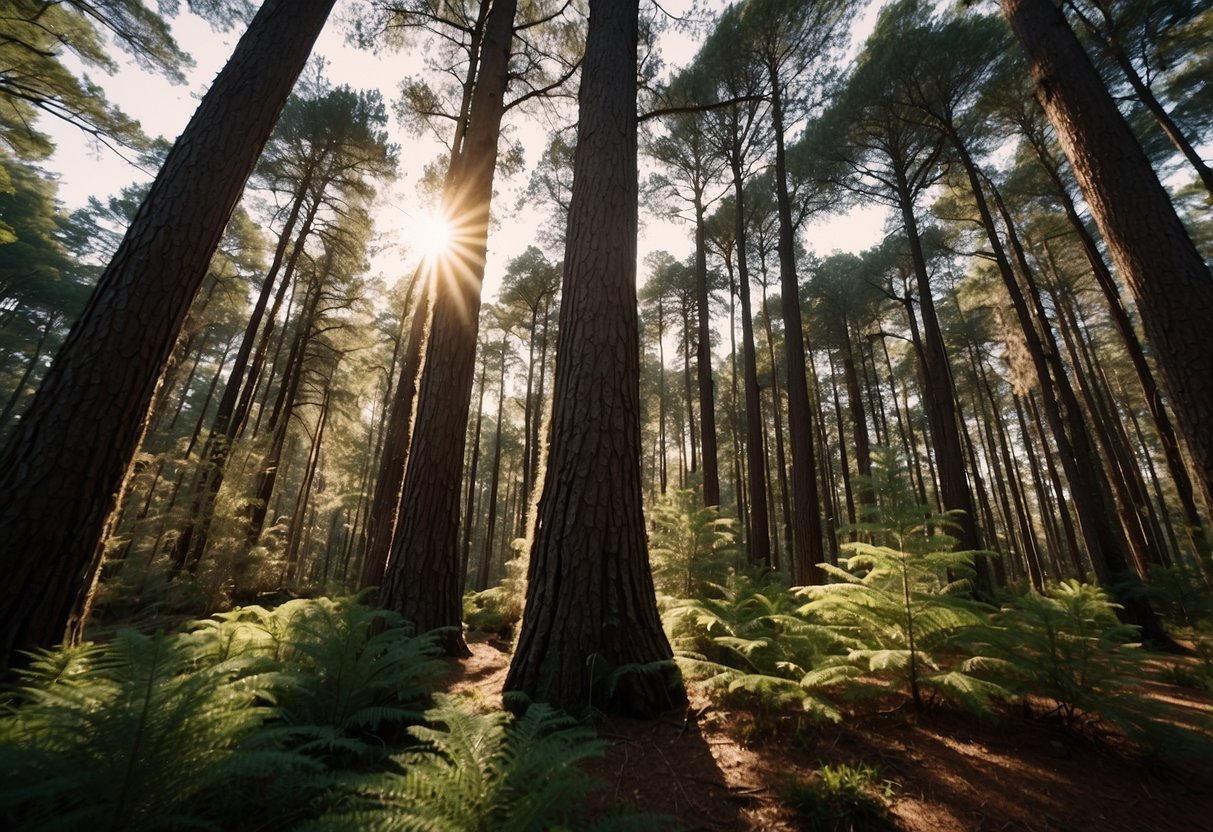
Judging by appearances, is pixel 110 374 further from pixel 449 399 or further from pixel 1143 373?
pixel 1143 373

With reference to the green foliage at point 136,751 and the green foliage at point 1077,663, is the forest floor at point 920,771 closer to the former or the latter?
the green foliage at point 1077,663

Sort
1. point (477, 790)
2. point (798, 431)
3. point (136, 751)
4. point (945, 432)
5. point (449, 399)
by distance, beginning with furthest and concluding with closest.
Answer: point (945, 432)
point (798, 431)
point (449, 399)
point (477, 790)
point (136, 751)

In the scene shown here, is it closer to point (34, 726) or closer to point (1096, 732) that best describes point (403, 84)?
point (34, 726)

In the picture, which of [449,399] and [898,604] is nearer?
[898,604]

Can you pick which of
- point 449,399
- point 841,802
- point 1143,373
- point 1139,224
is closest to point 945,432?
point 1143,373

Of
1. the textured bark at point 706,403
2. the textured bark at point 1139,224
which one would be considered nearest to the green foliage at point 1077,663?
the textured bark at point 1139,224

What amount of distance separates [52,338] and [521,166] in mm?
28295

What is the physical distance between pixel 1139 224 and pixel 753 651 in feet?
14.9

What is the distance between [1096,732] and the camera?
264 cm

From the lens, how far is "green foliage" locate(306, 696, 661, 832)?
50.5 inches

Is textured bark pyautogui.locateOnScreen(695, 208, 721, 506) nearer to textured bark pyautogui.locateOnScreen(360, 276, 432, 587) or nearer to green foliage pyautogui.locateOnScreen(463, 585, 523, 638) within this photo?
green foliage pyautogui.locateOnScreen(463, 585, 523, 638)

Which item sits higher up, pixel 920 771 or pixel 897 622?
pixel 897 622

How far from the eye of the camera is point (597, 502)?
294cm

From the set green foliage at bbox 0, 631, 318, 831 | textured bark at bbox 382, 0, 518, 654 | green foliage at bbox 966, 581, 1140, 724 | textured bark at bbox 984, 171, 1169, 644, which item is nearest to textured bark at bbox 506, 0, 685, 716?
green foliage at bbox 0, 631, 318, 831
